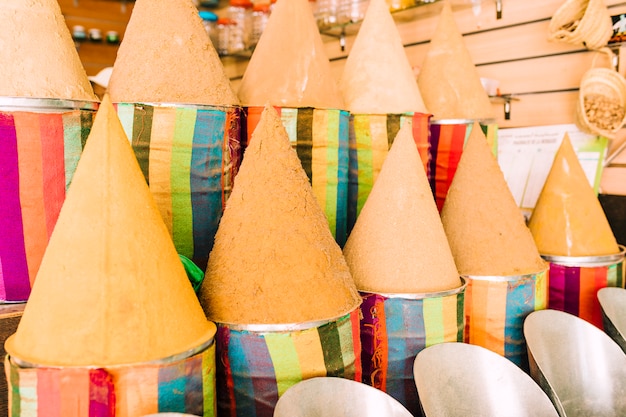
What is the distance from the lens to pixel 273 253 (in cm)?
89

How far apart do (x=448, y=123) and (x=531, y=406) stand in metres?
0.84

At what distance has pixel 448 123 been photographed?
5.12 feet

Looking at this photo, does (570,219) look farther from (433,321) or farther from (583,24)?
(583,24)

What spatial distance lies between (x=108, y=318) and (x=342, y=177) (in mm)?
731

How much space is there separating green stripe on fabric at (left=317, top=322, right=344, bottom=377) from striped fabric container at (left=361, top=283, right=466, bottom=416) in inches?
7.1

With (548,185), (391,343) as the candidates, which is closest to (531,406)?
(391,343)

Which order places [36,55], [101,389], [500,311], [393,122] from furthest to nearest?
[393,122] < [500,311] < [36,55] < [101,389]

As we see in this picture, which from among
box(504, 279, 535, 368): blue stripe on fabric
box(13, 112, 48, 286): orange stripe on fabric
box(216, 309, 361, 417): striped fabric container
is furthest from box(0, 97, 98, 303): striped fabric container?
box(504, 279, 535, 368): blue stripe on fabric

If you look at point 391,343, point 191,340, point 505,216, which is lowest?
point 391,343

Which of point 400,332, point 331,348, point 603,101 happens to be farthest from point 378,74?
point 603,101

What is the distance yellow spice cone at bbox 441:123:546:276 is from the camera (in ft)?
4.07

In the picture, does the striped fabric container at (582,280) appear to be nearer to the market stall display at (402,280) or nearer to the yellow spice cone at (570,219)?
the yellow spice cone at (570,219)

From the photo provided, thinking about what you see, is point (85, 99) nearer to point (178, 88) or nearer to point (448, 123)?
point (178, 88)

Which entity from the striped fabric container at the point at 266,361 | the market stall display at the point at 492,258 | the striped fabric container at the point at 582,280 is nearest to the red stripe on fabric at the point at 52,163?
the striped fabric container at the point at 266,361
